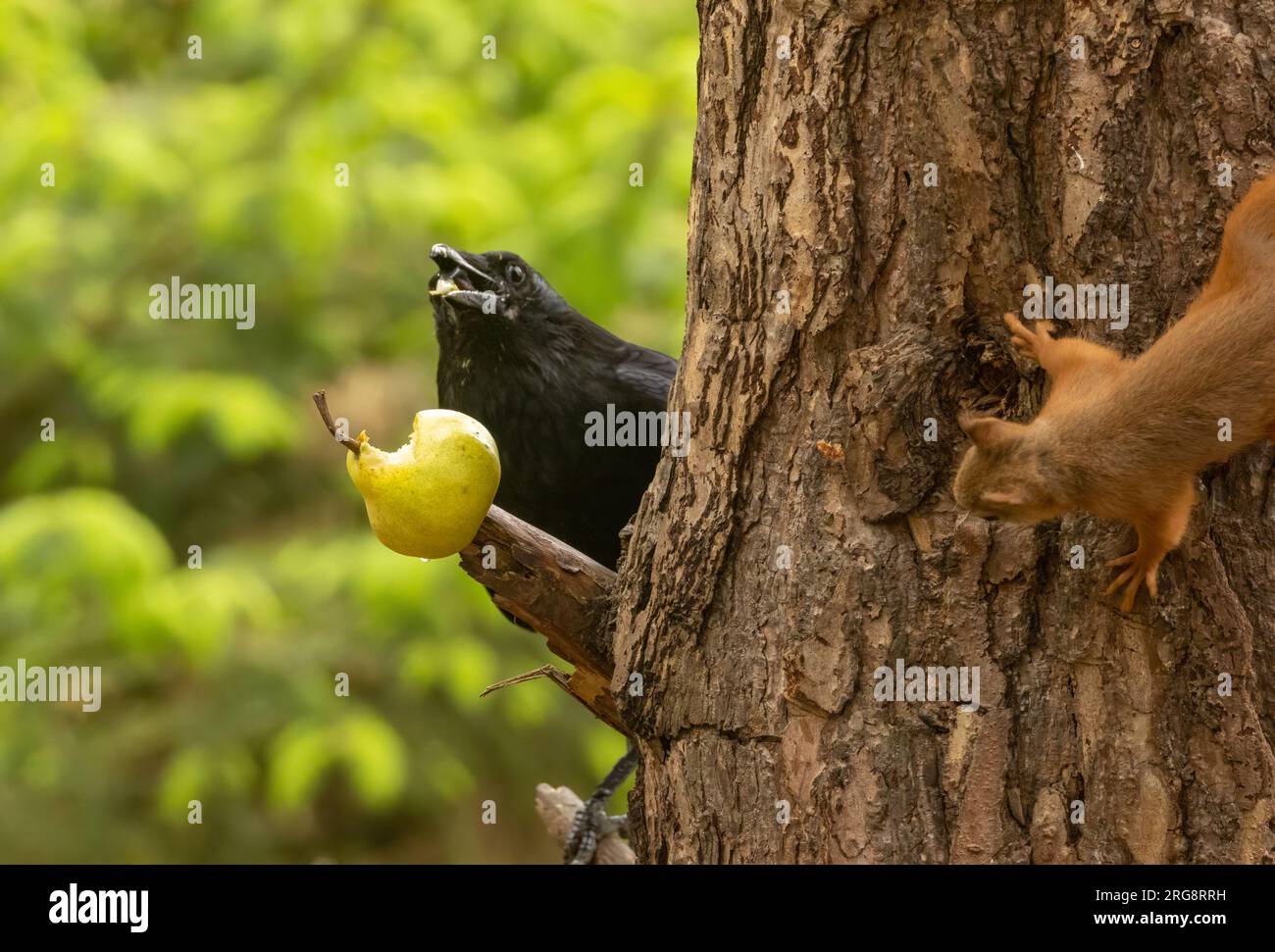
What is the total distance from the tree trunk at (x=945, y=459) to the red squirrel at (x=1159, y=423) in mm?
52

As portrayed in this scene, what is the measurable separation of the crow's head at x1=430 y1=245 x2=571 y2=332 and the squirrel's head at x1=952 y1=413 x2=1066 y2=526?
177 centimetres

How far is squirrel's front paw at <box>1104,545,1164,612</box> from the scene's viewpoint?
69.6 inches

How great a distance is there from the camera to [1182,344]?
168 centimetres

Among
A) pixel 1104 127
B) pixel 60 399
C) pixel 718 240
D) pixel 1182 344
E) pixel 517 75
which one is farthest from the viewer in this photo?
pixel 517 75

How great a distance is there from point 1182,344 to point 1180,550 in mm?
322

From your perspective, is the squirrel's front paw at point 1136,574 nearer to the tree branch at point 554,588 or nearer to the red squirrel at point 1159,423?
the red squirrel at point 1159,423

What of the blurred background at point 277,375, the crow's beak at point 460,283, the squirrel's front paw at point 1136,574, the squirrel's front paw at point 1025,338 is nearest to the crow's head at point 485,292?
the crow's beak at point 460,283

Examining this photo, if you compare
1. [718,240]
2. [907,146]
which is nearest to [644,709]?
[718,240]

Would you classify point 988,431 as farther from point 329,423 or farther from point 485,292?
point 485,292

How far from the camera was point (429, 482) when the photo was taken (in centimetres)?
207

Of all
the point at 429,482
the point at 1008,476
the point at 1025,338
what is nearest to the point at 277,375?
the point at 429,482

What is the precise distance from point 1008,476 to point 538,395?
1.77 m

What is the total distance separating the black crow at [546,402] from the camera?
3287mm

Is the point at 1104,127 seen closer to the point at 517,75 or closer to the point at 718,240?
the point at 718,240
